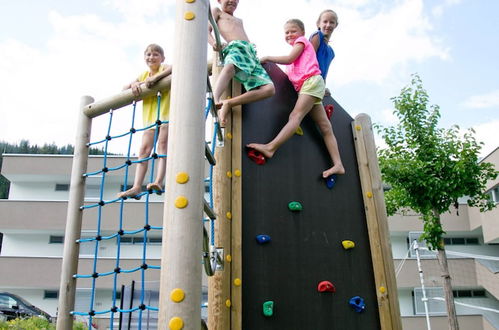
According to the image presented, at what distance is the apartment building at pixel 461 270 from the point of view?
17.4m

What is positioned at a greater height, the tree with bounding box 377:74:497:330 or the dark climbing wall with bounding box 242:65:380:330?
the tree with bounding box 377:74:497:330

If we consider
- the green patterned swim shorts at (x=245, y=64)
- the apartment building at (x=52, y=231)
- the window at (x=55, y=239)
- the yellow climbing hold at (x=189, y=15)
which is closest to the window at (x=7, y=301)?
the apartment building at (x=52, y=231)

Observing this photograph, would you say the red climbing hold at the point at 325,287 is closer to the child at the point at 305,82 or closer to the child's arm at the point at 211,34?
the child at the point at 305,82

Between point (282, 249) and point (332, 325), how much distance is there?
547mm

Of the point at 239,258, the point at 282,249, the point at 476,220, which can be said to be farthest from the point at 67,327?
the point at 476,220

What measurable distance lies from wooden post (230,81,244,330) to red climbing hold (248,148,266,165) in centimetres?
8

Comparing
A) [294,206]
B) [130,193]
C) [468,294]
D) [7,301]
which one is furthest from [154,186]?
[468,294]

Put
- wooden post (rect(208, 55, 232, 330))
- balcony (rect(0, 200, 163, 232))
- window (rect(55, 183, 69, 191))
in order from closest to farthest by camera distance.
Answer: wooden post (rect(208, 55, 232, 330)), balcony (rect(0, 200, 163, 232)), window (rect(55, 183, 69, 191))

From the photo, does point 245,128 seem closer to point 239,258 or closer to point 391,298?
point 239,258

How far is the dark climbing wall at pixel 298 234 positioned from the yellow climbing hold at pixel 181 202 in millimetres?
1124

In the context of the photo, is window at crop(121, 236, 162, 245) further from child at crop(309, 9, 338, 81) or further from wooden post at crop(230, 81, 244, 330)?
wooden post at crop(230, 81, 244, 330)

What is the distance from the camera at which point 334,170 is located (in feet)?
11.3

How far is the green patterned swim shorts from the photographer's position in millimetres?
3195

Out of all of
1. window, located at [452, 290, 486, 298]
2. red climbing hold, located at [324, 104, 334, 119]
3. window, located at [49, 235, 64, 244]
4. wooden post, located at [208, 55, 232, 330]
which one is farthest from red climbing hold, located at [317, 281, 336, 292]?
window, located at [49, 235, 64, 244]
